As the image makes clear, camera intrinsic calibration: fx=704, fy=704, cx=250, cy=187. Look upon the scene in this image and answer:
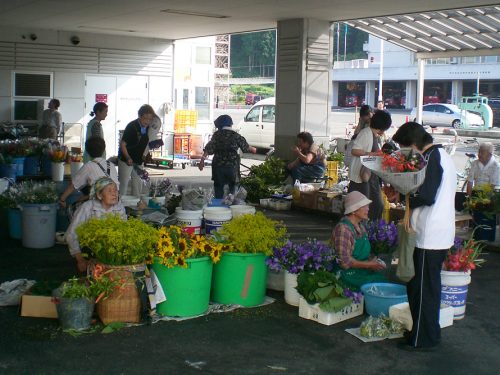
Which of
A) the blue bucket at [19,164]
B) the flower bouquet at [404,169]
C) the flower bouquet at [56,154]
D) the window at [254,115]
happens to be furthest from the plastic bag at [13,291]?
the window at [254,115]

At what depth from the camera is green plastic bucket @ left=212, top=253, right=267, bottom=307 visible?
6.40 metres

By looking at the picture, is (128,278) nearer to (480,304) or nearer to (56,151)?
(480,304)

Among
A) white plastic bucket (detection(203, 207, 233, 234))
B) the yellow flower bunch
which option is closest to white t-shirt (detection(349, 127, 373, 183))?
white plastic bucket (detection(203, 207, 233, 234))

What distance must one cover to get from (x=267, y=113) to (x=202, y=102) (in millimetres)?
3371

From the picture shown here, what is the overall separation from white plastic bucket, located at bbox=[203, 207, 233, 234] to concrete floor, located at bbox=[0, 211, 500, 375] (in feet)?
4.43

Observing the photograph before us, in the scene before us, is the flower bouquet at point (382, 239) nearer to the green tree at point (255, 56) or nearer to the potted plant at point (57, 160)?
the potted plant at point (57, 160)

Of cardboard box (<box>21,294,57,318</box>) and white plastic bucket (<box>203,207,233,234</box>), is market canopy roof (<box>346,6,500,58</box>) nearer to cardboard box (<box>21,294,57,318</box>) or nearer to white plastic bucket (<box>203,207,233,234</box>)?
white plastic bucket (<box>203,207,233,234</box>)

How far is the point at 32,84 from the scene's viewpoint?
58.5ft

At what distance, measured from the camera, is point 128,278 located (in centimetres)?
589

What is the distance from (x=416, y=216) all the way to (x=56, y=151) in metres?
10.8

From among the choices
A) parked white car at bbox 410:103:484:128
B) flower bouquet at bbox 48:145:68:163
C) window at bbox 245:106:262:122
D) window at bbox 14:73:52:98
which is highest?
parked white car at bbox 410:103:484:128

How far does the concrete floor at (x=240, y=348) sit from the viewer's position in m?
5.12

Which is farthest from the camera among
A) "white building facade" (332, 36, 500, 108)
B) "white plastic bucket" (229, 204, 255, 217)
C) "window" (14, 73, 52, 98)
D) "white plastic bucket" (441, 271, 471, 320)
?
"white building facade" (332, 36, 500, 108)

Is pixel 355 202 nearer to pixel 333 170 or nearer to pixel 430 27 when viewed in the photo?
pixel 333 170
